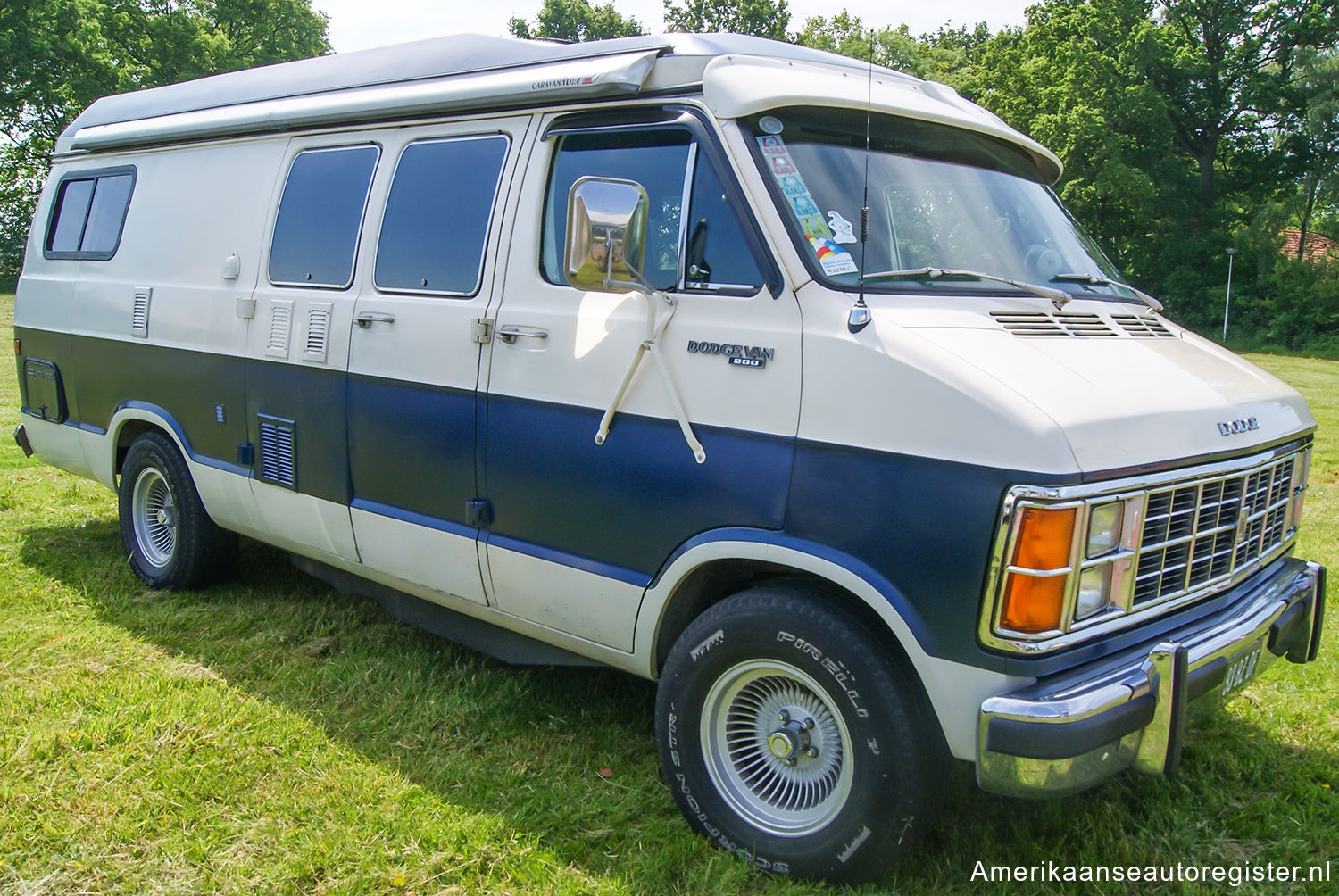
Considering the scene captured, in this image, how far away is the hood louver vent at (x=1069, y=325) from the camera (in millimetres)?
3109

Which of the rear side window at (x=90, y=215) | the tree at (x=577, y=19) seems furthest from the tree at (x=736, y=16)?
the rear side window at (x=90, y=215)

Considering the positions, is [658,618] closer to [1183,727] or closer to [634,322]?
[634,322]

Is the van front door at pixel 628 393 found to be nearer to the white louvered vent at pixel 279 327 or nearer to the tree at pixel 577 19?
the white louvered vent at pixel 279 327

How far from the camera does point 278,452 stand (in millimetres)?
4703

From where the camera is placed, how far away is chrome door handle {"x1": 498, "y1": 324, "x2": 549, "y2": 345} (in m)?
3.63

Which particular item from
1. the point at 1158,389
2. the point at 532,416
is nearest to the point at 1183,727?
the point at 1158,389

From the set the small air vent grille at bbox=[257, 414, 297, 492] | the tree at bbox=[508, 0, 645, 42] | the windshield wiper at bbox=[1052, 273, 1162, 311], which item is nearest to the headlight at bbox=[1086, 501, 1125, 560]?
the windshield wiper at bbox=[1052, 273, 1162, 311]

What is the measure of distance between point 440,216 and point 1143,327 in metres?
2.65

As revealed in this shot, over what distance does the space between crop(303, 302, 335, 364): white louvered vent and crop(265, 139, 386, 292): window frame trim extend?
0.31 ft

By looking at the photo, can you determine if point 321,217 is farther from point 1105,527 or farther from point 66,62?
point 66,62

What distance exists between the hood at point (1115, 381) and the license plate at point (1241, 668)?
601 mm

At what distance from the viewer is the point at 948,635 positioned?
270 cm

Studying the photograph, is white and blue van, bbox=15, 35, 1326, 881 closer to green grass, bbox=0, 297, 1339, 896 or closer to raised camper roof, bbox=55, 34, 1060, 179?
raised camper roof, bbox=55, 34, 1060, 179

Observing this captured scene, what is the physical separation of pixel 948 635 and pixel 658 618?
1032mm
